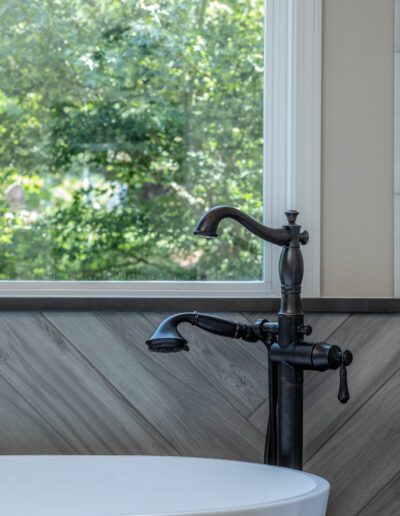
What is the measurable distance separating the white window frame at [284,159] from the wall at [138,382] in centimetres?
8

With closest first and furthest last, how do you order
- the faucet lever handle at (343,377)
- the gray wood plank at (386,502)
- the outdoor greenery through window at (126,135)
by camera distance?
the faucet lever handle at (343,377)
the gray wood plank at (386,502)
the outdoor greenery through window at (126,135)

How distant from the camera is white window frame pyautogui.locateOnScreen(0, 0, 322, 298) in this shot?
1.53 metres

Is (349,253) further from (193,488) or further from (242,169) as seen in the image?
(193,488)

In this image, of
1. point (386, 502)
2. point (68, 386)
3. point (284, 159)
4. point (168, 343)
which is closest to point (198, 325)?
point (168, 343)

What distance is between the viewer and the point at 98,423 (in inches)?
60.2

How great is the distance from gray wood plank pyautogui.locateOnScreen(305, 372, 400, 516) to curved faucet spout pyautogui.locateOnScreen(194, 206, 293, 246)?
45 centimetres

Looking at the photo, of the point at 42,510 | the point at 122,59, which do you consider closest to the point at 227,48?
the point at 122,59

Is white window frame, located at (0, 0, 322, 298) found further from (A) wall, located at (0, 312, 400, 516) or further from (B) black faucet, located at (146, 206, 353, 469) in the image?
(B) black faucet, located at (146, 206, 353, 469)

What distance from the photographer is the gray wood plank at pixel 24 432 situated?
4.99 ft

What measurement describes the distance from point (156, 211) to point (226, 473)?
0.63 meters

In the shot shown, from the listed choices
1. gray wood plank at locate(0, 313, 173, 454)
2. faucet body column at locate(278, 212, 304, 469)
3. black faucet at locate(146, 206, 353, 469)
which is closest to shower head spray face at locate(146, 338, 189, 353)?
black faucet at locate(146, 206, 353, 469)

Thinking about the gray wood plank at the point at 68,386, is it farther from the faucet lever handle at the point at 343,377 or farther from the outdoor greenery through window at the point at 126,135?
the faucet lever handle at the point at 343,377

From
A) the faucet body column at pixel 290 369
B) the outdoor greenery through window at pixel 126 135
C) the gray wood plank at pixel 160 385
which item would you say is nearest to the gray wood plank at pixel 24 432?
the gray wood plank at pixel 160 385

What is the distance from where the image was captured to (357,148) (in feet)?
5.07
